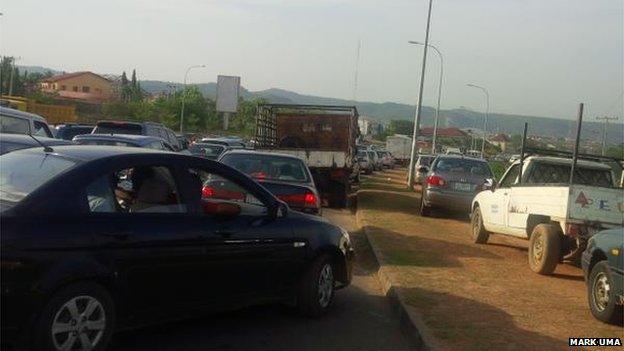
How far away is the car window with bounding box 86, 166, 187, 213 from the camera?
5.69 meters

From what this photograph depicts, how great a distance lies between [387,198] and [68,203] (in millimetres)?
20463

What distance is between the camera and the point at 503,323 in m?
7.80

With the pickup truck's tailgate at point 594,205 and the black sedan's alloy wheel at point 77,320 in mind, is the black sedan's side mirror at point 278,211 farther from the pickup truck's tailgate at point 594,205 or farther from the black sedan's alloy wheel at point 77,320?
the pickup truck's tailgate at point 594,205

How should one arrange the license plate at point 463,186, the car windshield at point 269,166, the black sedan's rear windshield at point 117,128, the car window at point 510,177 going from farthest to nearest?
the license plate at point 463,186
the black sedan's rear windshield at point 117,128
the car window at point 510,177
the car windshield at point 269,166

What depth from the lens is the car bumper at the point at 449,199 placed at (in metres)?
19.5

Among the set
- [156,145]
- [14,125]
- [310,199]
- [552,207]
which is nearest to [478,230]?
[552,207]

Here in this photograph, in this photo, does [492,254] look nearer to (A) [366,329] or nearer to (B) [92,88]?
(A) [366,329]

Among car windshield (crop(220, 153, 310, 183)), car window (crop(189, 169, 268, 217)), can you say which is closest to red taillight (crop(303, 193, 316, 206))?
car windshield (crop(220, 153, 310, 183))

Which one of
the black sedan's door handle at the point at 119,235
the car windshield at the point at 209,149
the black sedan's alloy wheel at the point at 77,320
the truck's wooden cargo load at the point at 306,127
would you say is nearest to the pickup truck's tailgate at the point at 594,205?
the black sedan's door handle at the point at 119,235

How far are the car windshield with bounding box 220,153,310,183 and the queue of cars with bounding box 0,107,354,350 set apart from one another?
4284 mm

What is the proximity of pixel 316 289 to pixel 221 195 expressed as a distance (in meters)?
1.43

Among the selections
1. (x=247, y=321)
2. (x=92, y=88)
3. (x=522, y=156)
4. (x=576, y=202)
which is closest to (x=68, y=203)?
(x=247, y=321)

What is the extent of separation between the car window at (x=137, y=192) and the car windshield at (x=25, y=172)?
303 mm

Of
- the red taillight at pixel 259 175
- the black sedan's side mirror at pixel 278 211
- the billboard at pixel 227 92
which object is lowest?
the red taillight at pixel 259 175
